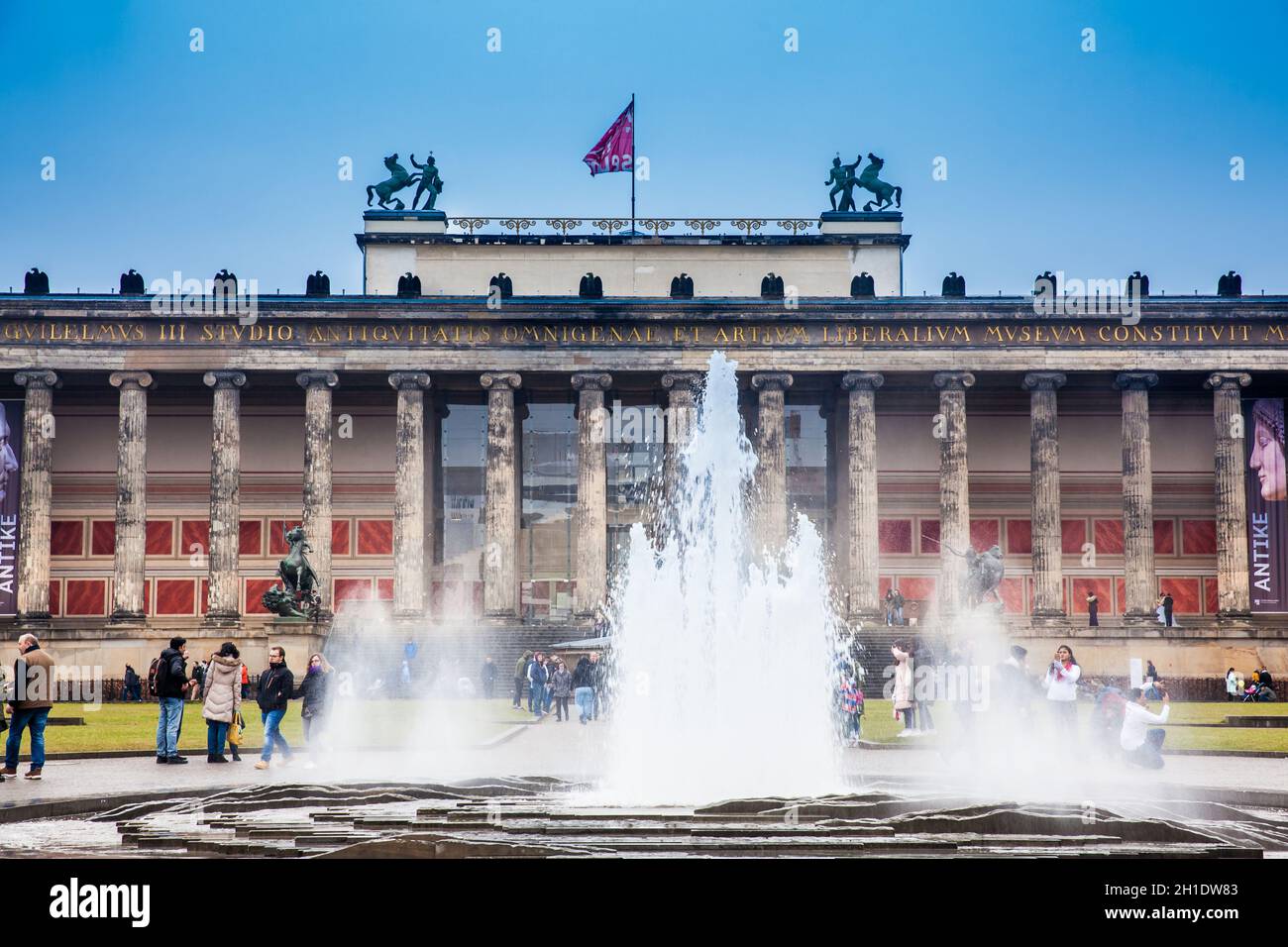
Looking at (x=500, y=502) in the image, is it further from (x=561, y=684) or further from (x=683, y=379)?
(x=561, y=684)

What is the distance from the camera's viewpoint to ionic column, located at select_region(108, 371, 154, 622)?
52.1 metres

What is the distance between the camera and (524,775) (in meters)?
21.7

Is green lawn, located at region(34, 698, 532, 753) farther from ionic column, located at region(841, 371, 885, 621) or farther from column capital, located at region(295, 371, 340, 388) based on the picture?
ionic column, located at region(841, 371, 885, 621)

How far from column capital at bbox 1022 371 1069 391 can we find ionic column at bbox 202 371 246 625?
26.1 meters

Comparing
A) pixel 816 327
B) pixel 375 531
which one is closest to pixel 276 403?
pixel 375 531

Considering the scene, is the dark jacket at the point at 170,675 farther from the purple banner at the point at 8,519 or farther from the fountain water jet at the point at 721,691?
the purple banner at the point at 8,519

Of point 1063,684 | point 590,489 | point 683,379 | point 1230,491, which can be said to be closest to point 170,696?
point 1063,684

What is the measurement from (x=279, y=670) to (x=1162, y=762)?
1273 cm

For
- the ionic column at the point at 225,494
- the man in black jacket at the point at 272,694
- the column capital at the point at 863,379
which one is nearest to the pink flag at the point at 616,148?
the column capital at the point at 863,379

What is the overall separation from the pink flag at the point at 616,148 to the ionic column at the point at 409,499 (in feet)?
30.7

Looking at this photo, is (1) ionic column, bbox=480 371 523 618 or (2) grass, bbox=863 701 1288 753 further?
(1) ionic column, bbox=480 371 523 618

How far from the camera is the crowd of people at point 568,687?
114 feet

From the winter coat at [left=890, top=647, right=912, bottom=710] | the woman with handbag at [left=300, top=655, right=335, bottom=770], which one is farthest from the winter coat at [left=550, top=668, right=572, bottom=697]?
the woman with handbag at [left=300, top=655, right=335, bottom=770]
